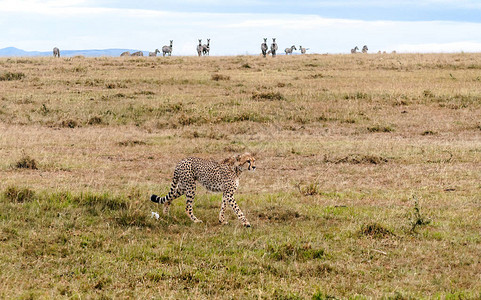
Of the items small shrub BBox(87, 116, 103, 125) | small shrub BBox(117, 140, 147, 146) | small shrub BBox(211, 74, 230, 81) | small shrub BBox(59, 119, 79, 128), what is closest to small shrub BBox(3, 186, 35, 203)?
small shrub BBox(117, 140, 147, 146)

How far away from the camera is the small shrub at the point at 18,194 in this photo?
861 cm

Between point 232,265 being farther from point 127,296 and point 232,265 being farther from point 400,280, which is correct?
point 400,280

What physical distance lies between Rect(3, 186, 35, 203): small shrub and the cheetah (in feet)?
6.61

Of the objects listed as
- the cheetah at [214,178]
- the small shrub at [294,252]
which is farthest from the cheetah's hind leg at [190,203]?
the small shrub at [294,252]

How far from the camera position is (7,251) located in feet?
22.1

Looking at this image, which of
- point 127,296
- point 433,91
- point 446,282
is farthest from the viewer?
point 433,91

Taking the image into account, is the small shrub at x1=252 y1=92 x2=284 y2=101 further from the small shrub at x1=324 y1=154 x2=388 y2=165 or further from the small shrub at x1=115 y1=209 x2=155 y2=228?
the small shrub at x1=115 y1=209 x2=155 y2=228

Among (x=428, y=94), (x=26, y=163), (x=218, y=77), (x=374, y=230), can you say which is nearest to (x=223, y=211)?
(x=374, y=230)

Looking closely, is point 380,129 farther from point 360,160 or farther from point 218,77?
point 218,77

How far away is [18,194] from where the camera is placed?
862cm

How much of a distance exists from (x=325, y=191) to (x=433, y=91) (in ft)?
39.6

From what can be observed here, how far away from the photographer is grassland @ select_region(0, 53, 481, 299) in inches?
243

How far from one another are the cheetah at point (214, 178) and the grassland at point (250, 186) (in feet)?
0.78

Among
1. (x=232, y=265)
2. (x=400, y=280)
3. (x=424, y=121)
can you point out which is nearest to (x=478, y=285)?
(x=400, y=280)
